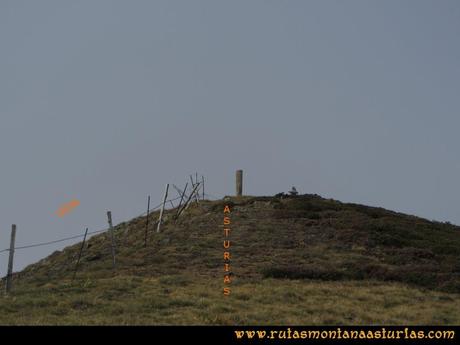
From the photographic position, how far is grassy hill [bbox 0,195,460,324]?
20.1 m

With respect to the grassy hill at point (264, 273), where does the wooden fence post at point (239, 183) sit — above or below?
above

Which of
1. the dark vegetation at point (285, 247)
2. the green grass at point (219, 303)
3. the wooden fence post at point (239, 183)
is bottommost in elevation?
the green grass at point (219, 303)

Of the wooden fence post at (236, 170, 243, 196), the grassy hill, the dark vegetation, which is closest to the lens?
the grassy hill

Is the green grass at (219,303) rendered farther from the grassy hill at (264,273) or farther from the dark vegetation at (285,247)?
the dark vegetation at (285,247)

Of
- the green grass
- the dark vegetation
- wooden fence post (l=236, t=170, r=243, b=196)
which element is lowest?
the green grass

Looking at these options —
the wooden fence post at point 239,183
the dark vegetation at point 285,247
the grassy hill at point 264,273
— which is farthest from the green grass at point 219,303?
the wooden fence post at point 239,183

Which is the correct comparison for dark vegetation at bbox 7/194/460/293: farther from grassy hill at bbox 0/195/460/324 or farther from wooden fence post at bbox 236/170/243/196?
A: wooden fence post at bbox 236/170/243/196

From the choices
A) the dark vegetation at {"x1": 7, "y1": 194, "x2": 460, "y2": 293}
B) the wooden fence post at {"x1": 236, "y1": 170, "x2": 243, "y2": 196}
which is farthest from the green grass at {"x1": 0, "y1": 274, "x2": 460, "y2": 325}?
the wooden fence post at {"x1": 236, "y1": 170, "x2": 243, "y2": 196}

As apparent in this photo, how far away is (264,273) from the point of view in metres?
26.9

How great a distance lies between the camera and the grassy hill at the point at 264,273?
66.1 feet

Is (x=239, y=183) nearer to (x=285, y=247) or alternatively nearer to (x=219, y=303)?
(x=285, y=247)

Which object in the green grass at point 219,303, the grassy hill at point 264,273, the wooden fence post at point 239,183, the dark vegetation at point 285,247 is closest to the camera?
the green grass at point 219,303
